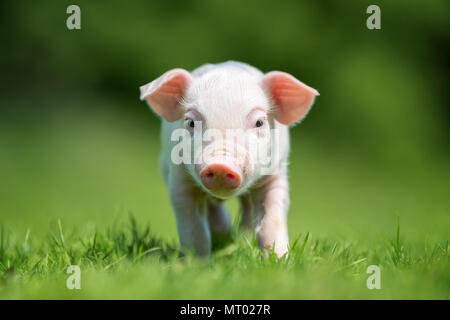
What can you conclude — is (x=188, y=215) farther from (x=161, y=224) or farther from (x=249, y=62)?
(x=249, y=62)

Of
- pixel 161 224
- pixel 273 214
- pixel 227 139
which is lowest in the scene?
pixel 161 224

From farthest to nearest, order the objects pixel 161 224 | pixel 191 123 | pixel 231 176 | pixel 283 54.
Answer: pixel 283 54, pixel 161 224, pixel 191 123, pixel 231 176

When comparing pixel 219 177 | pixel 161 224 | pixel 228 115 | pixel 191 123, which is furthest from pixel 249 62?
pixel 219 177

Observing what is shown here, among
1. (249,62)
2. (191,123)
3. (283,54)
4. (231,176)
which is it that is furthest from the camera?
(283,54)

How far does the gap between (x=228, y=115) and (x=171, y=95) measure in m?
0.59

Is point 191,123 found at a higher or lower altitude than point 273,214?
higher

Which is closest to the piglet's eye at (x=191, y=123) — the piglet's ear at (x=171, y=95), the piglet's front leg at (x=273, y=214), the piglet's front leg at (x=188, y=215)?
the piglet's ear at (x=171, y=95)

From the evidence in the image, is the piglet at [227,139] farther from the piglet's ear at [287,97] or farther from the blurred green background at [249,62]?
the blurred green background at [249,62]

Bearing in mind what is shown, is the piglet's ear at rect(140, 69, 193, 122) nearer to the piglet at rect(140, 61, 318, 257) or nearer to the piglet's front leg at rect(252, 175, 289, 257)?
the piglet at rect(140, 61, 318, 257)

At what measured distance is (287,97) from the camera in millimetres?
3557

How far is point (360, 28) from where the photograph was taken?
11.3 m

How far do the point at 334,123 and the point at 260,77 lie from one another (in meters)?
7.88

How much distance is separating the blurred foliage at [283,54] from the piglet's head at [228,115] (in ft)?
25.1
